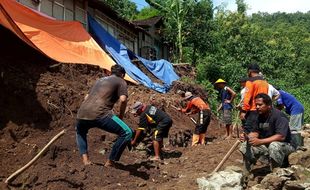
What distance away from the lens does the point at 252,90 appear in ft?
25.2

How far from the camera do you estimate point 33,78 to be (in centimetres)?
1000

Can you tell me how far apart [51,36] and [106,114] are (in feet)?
20.3

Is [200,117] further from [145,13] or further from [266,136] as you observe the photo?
[145,13]

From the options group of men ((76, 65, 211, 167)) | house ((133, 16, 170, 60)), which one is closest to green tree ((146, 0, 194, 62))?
house ((133, 16, 170, 60))

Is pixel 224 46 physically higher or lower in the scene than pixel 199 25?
lower

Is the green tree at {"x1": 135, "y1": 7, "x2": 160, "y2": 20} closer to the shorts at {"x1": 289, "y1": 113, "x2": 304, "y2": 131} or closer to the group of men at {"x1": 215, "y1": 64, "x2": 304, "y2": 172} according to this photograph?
the shorts at {"x1": 289, "y1": 113, "x2": 304, "y2": 131}

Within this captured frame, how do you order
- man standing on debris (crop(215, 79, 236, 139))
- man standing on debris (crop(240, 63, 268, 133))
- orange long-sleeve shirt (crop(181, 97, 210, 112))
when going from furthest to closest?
man standing on debris (crop(215, 79, 236, 139)) → orange long-sleeve shirt (crop(181, 97, 210, 112)) → man standing on debris (crop(240, 63, 268, 133))

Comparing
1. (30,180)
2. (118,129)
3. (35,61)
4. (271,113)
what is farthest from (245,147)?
(35,61)

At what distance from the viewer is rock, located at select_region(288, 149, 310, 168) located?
644 cm

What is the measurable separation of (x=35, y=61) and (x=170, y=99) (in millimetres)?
5455

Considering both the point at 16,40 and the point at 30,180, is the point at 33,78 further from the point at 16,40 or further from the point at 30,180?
the point at 30,180

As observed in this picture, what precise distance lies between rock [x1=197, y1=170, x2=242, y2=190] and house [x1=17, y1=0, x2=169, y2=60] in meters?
9.81

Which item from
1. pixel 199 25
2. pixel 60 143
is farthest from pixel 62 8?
pixel 199 25

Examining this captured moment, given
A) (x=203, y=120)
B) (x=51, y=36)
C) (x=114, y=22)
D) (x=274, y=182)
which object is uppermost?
(x=114, y=22)
